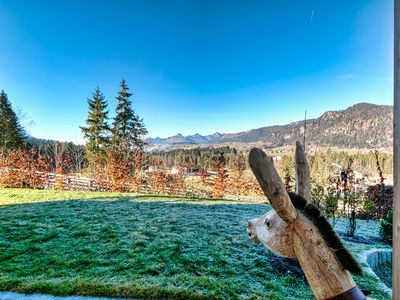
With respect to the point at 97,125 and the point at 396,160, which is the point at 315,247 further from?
the point at 97,125

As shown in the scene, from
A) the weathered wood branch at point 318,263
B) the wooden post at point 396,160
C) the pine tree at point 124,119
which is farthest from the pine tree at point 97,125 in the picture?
the wooden post at point 396,160

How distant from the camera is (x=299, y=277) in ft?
8.32

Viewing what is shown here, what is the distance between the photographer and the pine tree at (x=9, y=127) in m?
16.1

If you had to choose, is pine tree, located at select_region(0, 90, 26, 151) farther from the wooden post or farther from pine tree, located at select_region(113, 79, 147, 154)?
the wooden post

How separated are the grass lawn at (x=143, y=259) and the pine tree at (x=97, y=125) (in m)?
12.0

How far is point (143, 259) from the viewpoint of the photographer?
2.89m

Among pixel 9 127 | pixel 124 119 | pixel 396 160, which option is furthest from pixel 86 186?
pixel 396 160

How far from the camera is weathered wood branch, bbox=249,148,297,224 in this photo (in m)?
0.55

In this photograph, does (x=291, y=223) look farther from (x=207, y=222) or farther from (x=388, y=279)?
(x=207, y=222)

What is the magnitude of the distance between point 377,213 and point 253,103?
16.1m

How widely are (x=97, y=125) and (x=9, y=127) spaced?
7076mm

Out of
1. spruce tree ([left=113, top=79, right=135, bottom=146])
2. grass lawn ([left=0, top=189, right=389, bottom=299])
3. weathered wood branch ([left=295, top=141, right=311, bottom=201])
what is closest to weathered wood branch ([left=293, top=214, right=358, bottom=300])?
weathered wood branch ([left=295, top=141, right=311, bottom=201])

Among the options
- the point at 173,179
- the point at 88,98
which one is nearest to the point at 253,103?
the point at 173,179

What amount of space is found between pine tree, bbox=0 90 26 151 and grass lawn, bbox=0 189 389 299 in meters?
15.1
